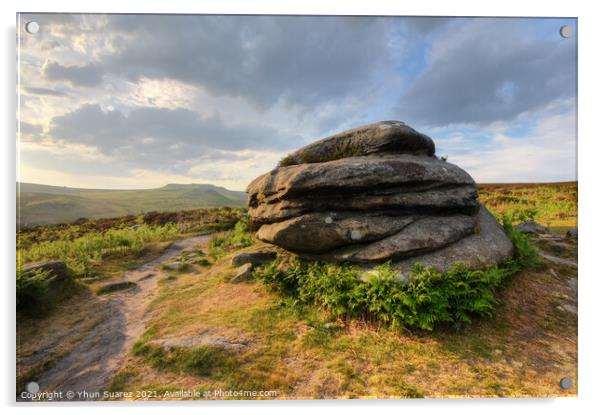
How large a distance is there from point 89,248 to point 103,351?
829 centimetres

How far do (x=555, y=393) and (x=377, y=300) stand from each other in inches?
125

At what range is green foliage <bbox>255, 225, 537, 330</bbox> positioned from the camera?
14.9 ft

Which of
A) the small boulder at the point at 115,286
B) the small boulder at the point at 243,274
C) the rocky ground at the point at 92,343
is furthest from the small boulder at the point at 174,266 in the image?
the small boulder at the point at 243,274

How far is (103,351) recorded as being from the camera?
15.5 ft

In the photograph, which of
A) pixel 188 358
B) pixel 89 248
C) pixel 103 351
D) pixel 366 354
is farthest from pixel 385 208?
pixel 89 248

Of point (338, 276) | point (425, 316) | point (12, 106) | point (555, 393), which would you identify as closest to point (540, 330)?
point (555, 393)

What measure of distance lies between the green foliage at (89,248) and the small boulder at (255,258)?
556 cm

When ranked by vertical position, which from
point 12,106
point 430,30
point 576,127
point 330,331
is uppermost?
point 430,30

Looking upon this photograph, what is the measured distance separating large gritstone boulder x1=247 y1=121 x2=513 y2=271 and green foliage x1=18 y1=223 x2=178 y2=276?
7705mm

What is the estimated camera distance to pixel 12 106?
15.0 ft

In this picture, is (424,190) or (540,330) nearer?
(540,330)

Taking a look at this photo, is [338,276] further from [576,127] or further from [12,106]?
[12,106]

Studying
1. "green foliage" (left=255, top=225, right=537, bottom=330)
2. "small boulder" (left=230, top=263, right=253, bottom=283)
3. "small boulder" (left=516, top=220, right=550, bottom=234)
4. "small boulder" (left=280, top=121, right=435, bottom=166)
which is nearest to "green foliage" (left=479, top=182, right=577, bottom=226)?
"small boulder" (left=516, top=220, right=550, bottom=234)

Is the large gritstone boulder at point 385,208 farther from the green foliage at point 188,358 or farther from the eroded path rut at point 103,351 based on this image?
the eroded path rut at point 103,351
